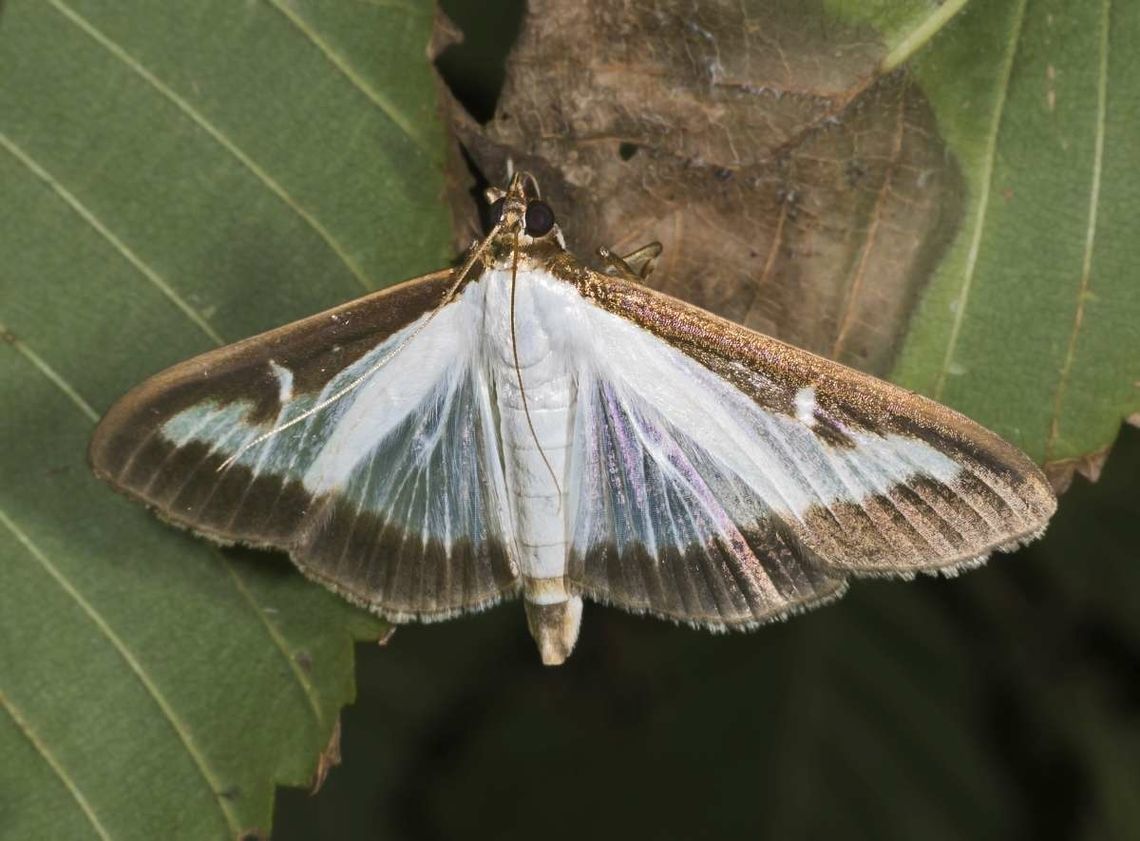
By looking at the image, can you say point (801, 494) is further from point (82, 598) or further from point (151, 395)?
point (82, 598)

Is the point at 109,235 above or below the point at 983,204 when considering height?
above

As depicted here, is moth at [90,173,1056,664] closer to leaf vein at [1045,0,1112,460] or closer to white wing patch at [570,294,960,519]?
white wing patch at [570,294,960,519]

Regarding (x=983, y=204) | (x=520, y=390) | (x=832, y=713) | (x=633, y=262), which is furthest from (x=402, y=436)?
(x=832, y=713)

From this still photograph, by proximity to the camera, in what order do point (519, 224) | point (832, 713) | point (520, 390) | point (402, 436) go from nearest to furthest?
point (519, 224)
point (520, 390)
point (402, 436)
point (832, 713)

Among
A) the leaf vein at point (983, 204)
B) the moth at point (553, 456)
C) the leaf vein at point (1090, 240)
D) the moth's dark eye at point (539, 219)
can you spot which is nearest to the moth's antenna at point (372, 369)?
the moth at point (553, 456)

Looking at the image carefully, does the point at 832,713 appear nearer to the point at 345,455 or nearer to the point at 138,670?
the point at 345,455

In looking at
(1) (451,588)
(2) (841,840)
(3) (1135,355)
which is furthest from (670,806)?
(3) (1135,355)

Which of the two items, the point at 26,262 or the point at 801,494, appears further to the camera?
the point at 26,262
